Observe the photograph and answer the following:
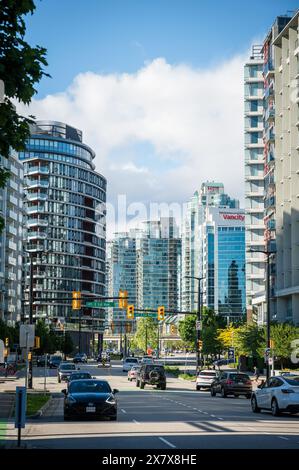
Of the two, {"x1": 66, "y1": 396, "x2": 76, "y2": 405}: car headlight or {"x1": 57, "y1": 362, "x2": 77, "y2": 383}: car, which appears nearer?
{"x1": 66, "y1": 396, "x2": 76, "y2": 405}: car headlight

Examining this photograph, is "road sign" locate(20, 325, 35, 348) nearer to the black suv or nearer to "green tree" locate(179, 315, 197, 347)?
the black suv

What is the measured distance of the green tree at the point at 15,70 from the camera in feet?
49.2

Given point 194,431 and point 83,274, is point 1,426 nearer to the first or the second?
point 194,431

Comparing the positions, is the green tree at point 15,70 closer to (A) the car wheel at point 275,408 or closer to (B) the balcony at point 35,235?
(A) the car wheel at point 275,408

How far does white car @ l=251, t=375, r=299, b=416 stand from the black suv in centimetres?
2333

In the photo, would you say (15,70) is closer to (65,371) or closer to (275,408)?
(275,408)

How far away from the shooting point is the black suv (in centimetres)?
5600

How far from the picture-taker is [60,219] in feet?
602

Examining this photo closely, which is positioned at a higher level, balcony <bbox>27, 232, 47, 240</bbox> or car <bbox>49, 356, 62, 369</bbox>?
balcony <bbox>27, 232, 47, 240</bbox>

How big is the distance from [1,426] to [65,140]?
164 metres

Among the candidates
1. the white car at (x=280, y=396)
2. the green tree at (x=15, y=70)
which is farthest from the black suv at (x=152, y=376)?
the green tree at (x=15, y=70)

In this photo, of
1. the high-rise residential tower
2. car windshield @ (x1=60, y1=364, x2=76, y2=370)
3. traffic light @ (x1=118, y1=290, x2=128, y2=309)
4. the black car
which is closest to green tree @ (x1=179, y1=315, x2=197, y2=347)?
the high-rise residential tower

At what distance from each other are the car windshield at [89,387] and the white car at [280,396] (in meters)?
7.03

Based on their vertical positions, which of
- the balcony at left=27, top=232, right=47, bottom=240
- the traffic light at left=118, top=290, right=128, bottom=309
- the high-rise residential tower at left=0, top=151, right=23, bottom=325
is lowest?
the traffic light at left=118, top=290, right=128, bottom=309
